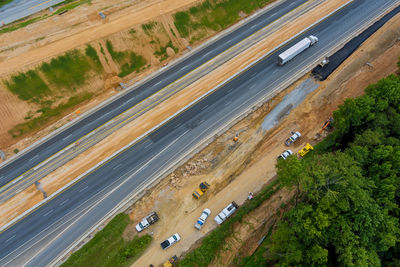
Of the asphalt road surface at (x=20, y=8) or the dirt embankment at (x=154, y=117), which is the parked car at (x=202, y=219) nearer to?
the dirt embankment at (x=154, y=117)

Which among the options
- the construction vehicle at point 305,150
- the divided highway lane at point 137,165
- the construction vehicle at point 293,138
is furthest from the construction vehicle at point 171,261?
the construction vehicle at point 305,150

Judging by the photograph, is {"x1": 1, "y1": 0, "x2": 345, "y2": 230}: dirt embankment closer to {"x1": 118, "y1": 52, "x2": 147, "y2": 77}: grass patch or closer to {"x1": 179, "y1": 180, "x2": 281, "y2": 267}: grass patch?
{"x1": 118, "y1": 52, "x2": 147, "y2": 77}: grass patch

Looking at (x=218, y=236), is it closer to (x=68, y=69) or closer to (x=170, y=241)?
(x=170, y=241)

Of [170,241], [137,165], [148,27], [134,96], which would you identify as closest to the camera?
[170,241]

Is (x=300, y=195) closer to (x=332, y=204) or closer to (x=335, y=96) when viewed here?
(x=332, y=204)

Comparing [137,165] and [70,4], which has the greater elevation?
[70,4]

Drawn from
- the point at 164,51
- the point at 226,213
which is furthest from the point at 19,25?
the point at 226,213

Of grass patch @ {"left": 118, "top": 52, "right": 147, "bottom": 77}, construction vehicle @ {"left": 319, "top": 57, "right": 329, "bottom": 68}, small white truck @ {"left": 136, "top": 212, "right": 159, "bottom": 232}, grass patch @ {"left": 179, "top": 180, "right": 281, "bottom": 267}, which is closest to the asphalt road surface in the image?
grass patch @ {"left": 118, "top": 52, "right": 147, "bottom": 77}
